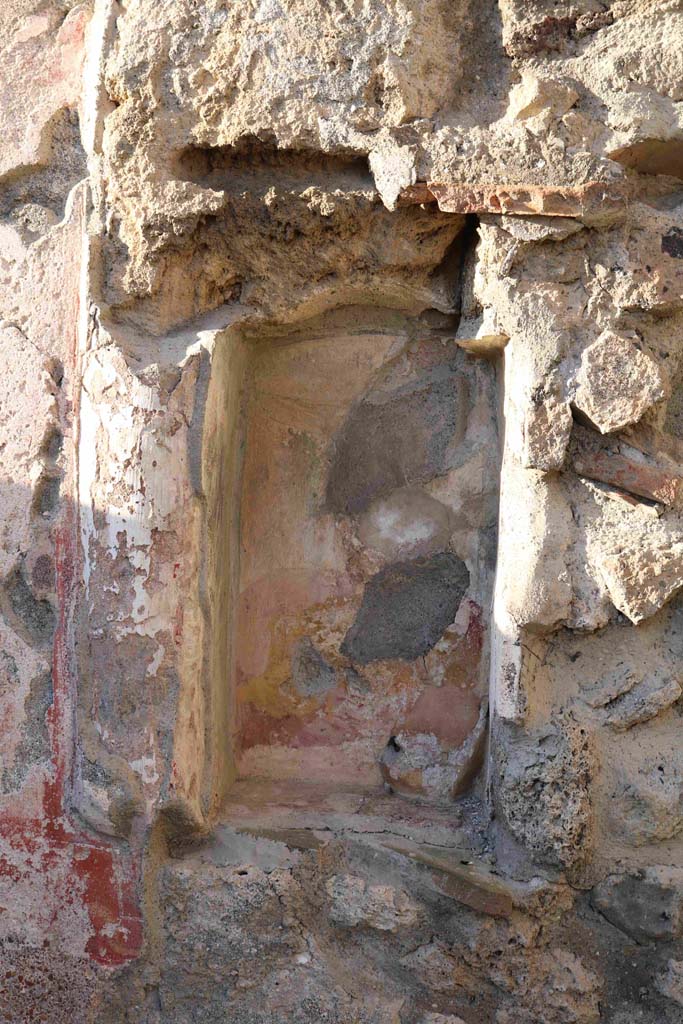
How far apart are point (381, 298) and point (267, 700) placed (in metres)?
0.99

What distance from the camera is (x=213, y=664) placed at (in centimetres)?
246

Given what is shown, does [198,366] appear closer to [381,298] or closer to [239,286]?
[239,286]

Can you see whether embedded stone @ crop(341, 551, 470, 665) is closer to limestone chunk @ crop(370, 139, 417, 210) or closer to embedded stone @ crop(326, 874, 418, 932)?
embedded stone @ crop(326, 874, 418, 932)

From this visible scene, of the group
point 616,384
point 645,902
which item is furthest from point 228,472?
point 645,902

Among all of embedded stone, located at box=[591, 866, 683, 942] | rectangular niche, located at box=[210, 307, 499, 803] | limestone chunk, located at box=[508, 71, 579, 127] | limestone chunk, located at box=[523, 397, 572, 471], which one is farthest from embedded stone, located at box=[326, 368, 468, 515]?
embedded stone, located at box=[591, 866, 683, 942]

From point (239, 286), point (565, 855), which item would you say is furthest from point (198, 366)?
point (565, 855)

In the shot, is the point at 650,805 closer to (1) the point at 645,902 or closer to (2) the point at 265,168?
(1) the point at 645,902

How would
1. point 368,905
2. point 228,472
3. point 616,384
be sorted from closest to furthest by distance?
1. point 616,384
2. point 368,905
3. point 228,472

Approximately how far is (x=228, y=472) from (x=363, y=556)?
374 mm

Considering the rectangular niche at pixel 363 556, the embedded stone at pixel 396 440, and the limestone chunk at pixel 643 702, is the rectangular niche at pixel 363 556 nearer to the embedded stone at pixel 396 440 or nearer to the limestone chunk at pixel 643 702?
the embedded stone at pixel 396 440

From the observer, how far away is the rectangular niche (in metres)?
2.55

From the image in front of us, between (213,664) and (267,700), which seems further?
(267,700)

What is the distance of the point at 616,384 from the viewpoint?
2.26 meters

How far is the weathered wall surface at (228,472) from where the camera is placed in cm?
228
